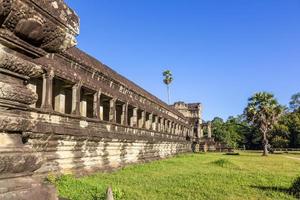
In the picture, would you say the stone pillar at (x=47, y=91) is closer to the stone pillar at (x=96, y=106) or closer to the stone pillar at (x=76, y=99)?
the stone pillar at (x=76, y=99)

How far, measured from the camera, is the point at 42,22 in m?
2.58

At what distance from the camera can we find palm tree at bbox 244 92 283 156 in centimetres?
4286

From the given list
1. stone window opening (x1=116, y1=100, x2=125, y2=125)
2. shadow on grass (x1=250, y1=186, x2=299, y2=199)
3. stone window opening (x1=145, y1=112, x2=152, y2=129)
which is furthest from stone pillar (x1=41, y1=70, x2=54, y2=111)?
stone window opening (x1=145, y1=112, x2=152, y2=129)

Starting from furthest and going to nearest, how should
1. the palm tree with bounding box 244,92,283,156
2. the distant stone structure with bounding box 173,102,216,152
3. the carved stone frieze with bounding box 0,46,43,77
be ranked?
the distant stone structure with bounding box 173,102,216,152 → the palm tree with bounding box 244,92,283,156 → the carved stone frieze with bounding box 0,46,43,77

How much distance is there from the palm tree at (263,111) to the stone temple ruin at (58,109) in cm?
1350

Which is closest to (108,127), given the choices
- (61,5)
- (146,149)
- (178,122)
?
(146,149)

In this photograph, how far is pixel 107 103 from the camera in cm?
1734

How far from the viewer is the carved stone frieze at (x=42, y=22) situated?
2343mm

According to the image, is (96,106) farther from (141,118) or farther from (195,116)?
(195,116)

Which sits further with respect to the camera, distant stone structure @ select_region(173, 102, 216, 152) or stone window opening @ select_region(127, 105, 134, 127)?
distant stone structure @ select_region(173, 102, 216, 152)

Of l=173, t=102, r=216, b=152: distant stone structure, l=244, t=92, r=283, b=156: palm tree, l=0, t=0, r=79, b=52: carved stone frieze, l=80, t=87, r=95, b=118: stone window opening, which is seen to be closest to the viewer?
l=0, t=0, r=79, b=52: carved stone frieze

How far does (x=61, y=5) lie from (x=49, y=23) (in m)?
0.25

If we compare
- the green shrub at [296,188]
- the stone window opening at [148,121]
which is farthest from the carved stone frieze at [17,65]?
the stone window opening at [148,121]

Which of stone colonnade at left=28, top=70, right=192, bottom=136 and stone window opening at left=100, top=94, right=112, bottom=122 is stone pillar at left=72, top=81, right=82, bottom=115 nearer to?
stone colonnade at left=28, top=70, right=192, bottom=136
